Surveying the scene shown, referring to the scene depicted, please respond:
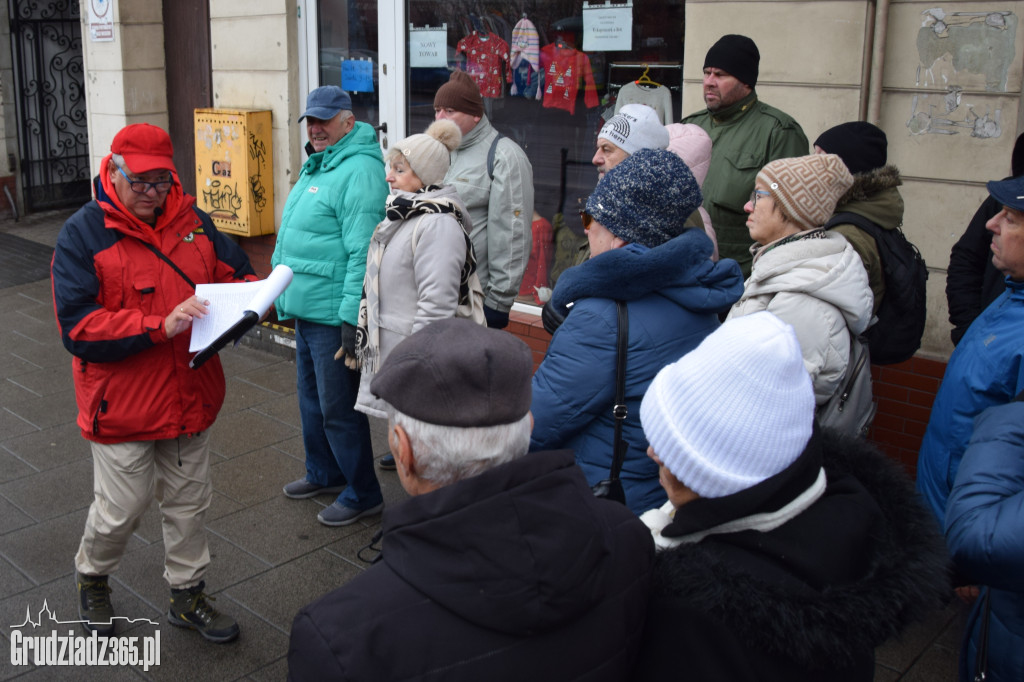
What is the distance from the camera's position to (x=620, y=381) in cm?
262

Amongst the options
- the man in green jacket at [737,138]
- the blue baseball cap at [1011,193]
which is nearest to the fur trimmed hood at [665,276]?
the blue baseball cap at [1011,193]

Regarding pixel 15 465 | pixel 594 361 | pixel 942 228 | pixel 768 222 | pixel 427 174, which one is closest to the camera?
pixel 594 361

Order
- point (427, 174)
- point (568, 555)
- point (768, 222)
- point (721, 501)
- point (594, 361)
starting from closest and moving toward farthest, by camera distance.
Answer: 1. point (568, 555)
2. point (721, 501)
3. point (594, 361)
4. point (768, 222)
5. point (427, 174)

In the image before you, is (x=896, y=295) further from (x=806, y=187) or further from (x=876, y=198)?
(x=806, y=187)

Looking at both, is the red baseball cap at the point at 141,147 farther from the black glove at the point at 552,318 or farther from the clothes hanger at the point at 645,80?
the clothes hanger at the point at 645,80

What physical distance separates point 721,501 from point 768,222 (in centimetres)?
193

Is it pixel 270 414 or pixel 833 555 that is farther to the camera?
pixel 270 414

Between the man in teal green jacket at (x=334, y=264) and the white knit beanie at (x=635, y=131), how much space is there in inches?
46.7

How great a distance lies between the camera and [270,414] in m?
6.10

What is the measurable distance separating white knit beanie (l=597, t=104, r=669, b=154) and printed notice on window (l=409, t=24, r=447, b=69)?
300 cm

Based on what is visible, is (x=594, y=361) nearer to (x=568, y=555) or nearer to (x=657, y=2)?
(x=568, y=555)

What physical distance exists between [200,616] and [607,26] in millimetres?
4118

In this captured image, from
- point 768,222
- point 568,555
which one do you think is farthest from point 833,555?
point 768,222

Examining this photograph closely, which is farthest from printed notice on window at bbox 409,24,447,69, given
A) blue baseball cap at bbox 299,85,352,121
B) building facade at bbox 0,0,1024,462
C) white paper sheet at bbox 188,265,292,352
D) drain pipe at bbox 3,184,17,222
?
drain pipe at bbox 3,184,17,222
